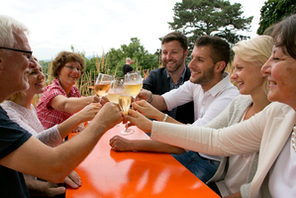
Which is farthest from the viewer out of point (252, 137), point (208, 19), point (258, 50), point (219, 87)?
point (208, 19)

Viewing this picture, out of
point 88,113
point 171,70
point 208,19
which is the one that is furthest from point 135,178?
point 208,19

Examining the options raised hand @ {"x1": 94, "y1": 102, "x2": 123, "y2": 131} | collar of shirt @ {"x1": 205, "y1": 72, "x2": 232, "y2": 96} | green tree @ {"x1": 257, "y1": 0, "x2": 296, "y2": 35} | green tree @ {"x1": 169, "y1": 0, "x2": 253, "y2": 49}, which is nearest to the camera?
raised hand @ {"x1": 94, "y1": 102, "x2": 123, "y2": 131}

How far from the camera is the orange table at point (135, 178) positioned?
3.44 feet

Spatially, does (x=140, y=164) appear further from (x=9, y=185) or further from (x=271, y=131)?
(x=271, y=131)

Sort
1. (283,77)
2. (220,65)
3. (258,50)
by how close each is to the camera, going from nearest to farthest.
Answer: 1. (283,77)
2. (258,50)
3. (220,65)

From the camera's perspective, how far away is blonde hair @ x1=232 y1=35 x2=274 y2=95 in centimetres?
170

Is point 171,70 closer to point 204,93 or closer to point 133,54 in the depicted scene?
point 204,93

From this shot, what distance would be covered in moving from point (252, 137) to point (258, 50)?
0.75 m

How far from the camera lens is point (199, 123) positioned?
6.97ft

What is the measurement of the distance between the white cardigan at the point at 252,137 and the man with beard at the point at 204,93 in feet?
0.51

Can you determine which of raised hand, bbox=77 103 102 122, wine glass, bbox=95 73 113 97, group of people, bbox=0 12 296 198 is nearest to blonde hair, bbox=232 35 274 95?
group of people, bbox=0 12 296 198

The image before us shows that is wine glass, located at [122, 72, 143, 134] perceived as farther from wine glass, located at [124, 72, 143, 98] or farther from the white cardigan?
the white cardigan

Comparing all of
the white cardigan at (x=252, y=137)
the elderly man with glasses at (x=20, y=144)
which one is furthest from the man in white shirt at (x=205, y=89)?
the elderly man with glasses at (x=20, y=144)

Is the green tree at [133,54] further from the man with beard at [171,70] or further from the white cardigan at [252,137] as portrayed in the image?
the white cardigan at [252,137]
